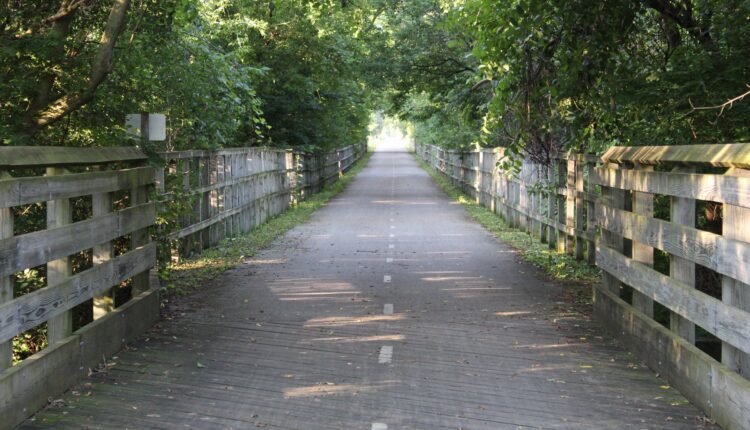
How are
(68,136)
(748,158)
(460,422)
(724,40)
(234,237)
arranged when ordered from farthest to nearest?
(234,237) < (68,136) < (724,40) < (460,422) < (748,158)

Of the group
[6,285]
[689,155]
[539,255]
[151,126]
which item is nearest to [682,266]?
[689,155]

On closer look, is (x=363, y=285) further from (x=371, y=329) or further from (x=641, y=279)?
(x=641, y=279)

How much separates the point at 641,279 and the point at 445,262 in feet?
22.1

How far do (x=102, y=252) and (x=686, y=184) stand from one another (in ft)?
15.6

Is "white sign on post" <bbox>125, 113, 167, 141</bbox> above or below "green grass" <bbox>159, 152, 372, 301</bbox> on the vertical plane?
above

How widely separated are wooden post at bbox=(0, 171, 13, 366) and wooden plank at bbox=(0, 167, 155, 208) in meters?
0.07

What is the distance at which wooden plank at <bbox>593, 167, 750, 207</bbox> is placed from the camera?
5074 millimetres

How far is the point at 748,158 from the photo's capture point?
4.82m

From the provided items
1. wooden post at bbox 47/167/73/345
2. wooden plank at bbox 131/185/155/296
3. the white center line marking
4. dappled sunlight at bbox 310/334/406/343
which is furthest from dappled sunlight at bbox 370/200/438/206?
wooden post at bbox 47/167/73/345

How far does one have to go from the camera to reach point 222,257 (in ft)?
47.1

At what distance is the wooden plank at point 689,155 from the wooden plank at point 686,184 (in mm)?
95

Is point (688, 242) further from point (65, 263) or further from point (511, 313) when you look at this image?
point (65, 263)

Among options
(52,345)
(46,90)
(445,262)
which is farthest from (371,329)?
(445,262)

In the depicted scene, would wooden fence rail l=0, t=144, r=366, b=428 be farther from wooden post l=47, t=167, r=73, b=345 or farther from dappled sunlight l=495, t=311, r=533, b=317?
dappled sunlight l=495, t=311, r=533, b=317
